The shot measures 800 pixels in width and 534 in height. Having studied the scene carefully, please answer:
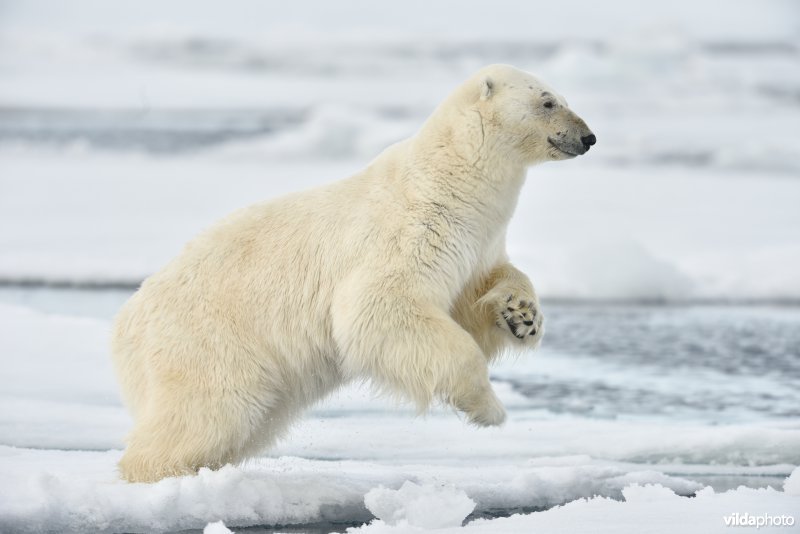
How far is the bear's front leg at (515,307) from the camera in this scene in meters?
3.68

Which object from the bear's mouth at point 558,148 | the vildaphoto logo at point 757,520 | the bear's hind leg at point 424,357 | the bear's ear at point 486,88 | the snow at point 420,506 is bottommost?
the snow at point 420,506

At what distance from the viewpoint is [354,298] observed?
3.51 metres

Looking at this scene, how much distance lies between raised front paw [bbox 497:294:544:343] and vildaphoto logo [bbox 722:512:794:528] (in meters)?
0.95

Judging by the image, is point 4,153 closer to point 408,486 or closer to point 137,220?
point 137,220

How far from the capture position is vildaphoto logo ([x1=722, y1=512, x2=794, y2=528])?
9.82ft

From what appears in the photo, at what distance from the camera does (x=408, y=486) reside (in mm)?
3404

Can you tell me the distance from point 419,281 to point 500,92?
74 cm

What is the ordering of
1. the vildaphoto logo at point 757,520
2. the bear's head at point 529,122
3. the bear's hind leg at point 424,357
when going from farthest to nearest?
the bear's head at point 529,122 < the bear's hind leg at point 424,357 < the vildaphoto logo at point 757,520

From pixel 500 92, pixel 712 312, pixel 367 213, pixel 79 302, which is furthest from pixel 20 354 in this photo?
pixel 712 312

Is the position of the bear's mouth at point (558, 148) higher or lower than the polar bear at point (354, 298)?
higher

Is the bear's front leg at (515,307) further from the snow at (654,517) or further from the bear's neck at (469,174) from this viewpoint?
the snow at (654,517)

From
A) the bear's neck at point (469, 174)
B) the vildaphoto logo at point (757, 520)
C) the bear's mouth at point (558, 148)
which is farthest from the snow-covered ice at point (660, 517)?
the bear's mouth at point (558, 148)

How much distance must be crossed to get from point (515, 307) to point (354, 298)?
1.90 feet

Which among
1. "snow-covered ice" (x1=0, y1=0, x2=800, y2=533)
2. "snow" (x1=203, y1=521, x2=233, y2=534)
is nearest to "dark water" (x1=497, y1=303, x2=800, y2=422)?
"snow-covered ice" (x1=0, y1=0, x2=800, y2=533)
